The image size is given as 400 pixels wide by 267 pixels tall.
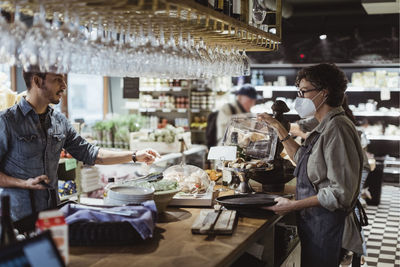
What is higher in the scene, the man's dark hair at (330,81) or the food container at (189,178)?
the man's dark hair at (330,81)

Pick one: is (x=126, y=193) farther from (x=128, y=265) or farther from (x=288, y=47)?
(x=288, y=47)

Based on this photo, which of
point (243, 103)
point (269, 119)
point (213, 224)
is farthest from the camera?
point (243, 103)

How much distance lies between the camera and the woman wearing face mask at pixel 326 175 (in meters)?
2.78

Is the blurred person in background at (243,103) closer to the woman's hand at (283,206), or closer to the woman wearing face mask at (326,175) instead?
the woman wearing face mask at (326,175)

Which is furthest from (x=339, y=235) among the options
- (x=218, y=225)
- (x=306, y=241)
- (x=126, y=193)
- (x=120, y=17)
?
(x=120, y=17)

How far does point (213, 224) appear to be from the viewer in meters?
2.55

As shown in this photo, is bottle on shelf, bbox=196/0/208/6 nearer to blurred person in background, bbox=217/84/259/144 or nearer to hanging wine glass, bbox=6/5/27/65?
hanging wine glass, bbox=6/5/27/65

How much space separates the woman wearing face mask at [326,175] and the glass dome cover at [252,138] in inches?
22.6

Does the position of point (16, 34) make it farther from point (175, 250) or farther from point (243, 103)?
point (243, 103)

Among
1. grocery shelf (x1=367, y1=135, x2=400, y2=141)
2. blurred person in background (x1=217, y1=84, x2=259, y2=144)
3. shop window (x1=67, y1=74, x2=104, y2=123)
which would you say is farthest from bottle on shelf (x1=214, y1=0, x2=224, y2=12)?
shop window (x1=67, y1=74, x2=104, y2=123)

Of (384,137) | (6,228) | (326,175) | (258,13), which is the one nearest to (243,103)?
(258,13)

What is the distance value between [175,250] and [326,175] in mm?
1122

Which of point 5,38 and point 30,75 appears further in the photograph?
point 30,75

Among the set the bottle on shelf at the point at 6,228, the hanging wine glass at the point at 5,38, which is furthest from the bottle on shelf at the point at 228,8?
the bottle on shelf at the point at 6,228
